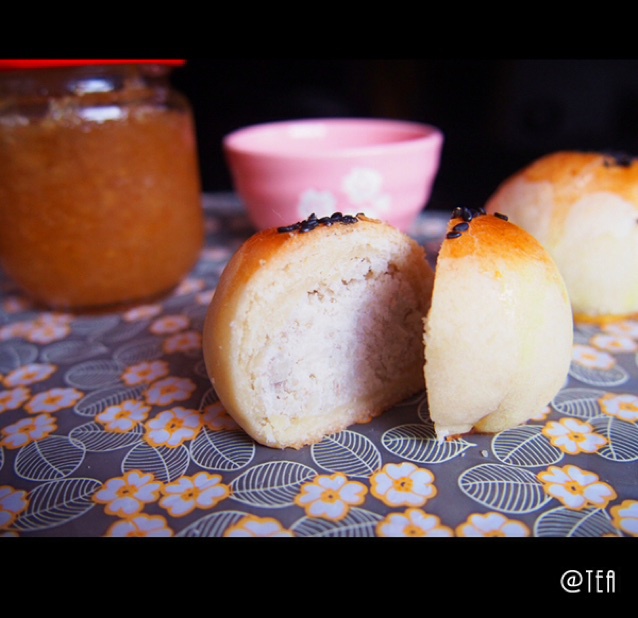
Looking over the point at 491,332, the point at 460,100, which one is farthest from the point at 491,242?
the point at 460,100

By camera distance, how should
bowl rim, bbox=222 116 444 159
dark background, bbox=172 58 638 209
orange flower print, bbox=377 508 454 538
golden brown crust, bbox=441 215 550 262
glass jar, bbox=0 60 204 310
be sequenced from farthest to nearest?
1. dark background, bbox=172 58 638 209
2. bowl rim, bbox=222 116 444 159
3. glass jar, bbox=0 60 204 310
4. golden brown crust, bbox=441 215 550 262
5. orange flower print, bbox=377 508 454 538

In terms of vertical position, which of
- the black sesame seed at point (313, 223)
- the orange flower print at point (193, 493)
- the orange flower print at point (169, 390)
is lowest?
the orange flower print at point (169, 390)

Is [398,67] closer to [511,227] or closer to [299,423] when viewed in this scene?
[511,227]

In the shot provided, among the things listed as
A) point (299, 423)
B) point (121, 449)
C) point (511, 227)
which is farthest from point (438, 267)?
point (121, 449)

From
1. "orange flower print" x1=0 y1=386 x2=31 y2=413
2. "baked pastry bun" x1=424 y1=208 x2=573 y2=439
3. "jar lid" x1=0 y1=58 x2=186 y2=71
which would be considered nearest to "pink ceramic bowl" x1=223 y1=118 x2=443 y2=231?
Answer: "jar lid" x1=0 y1=58 x2=186 y2=71

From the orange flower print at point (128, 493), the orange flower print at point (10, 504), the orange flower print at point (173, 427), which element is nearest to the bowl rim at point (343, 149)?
the orange flower print at point (173, 427)

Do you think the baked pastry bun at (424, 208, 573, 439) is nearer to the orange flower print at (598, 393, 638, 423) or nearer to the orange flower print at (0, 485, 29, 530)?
the orange flower print at (598, 393, 638, 423)

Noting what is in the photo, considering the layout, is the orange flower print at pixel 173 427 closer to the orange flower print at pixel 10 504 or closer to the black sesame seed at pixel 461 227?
the orange flower print at pixel 10 504
